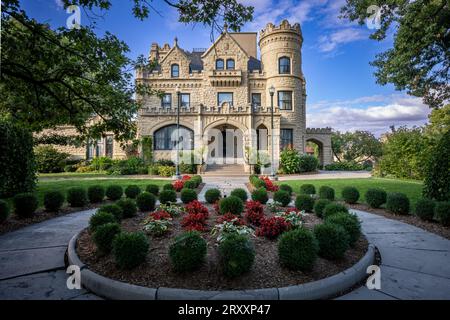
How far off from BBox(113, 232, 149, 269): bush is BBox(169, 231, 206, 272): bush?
0.44m

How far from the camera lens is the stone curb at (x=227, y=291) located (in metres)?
2.65

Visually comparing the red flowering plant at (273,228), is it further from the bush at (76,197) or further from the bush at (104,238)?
Result: the bush at (76,197)

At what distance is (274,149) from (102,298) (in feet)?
71.4

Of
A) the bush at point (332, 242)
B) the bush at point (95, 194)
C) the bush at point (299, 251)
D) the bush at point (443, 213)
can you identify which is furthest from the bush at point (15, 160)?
the bush at point (443, 213)

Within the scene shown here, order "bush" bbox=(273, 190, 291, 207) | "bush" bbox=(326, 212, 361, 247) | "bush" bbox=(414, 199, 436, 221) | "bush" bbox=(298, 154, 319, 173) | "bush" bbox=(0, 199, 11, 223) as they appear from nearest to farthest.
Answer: "bush" bbox=(326, 212, 361, 247) < "bush" bbox=(0, 199, 11, 223) < "bush" bbox=(414, 199, 436, 221) < "bush" bbox=(273, 190, 291, 207) < "bush" bbox=(298, 154, 319, 173)

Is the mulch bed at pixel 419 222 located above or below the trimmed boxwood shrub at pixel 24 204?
below

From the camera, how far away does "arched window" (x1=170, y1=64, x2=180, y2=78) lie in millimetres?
27745

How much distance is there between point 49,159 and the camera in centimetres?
2378

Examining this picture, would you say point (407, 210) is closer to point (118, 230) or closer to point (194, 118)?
point (118, 230)

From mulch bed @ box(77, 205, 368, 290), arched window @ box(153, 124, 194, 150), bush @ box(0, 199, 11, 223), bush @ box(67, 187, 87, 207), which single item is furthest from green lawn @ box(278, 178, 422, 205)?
arched window @ box(153, 124, 194, 150)

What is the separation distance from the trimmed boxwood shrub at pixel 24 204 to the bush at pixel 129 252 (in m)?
4.83

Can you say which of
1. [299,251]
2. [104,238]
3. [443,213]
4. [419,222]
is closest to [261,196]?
[419,222]

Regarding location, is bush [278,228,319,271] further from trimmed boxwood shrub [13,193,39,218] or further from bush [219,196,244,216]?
trimmed boxwood shrub [13,193,39,218]
